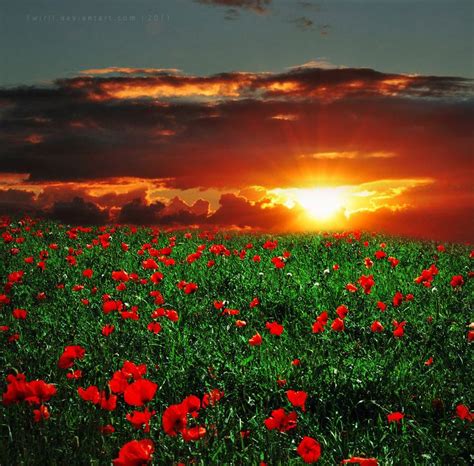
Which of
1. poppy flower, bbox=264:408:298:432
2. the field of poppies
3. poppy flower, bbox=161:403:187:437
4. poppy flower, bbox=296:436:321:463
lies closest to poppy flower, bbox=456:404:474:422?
the field of poppies

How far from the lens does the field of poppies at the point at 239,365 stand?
132 inches

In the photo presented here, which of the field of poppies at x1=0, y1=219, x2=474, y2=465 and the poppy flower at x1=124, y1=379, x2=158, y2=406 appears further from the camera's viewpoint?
the field of poppies at x1=0, y1=219, x2=474, y2=465

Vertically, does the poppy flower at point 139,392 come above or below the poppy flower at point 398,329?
above

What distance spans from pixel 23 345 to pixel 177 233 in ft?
22.2

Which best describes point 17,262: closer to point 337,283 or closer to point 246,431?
point 337,283

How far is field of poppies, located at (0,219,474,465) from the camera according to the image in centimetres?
335

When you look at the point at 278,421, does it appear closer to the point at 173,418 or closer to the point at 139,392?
the point at 173,418

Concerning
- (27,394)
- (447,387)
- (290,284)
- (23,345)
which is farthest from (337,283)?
(27,394)

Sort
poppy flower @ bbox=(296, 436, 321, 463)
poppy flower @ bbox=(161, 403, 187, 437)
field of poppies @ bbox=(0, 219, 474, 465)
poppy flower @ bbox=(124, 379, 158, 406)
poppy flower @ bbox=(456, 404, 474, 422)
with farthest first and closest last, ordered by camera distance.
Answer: poppy flower @ bbox=(456, 404, 474, 422), field of poppies @ bbox=(0, 219, 474, 465), poppy flower @ bbox=(124, 379, 158, 406), poppy flower @ bbox=(161, 403, 187, 437), poppy flower @ bbox=(296, 436, 321, 463)

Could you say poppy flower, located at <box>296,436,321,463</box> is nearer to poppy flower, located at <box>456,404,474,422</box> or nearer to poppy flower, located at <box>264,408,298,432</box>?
poppy flower, located at <box>264,408,298,432</box>

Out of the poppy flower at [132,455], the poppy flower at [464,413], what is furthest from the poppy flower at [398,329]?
the poppy flower at [132,455]

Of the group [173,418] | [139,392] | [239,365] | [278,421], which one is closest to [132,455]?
[173,418]

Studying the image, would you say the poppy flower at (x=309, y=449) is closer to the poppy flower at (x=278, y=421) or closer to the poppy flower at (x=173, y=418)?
the poppy flower at (x=278, y=421)

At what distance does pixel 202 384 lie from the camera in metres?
4.52
